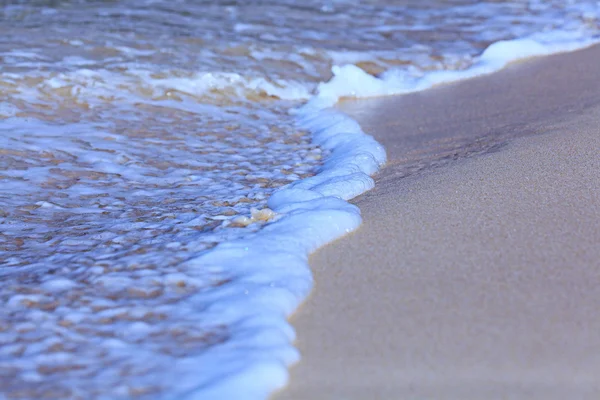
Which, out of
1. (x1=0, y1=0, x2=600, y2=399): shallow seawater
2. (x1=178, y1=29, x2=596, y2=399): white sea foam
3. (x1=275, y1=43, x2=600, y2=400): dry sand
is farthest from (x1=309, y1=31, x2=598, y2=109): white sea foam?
(x1=275, y1=43, x2=600, y2=400): dry sand

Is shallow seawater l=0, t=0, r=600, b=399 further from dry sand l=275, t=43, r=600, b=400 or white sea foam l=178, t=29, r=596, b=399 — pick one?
dry sand l=275, t=43, r=600, b=400

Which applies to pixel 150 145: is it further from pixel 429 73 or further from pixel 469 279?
pixel 429 73

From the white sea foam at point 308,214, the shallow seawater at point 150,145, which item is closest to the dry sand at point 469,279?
the white sea foam at point 308,214

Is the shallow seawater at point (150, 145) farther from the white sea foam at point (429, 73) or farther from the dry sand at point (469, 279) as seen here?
the dry sand at point (469, 279)

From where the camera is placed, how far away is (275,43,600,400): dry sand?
1.57m

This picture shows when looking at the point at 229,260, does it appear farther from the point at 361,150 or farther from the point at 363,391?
the point at 361,150

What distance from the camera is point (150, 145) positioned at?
11.2 feet

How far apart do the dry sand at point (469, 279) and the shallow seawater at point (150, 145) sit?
30 cm

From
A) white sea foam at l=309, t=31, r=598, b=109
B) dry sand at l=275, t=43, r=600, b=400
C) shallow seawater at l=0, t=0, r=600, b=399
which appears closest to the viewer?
dry sand at l=275, t=43, r=600, b=400

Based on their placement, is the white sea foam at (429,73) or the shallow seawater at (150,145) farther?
the white sea foam at (429,73)

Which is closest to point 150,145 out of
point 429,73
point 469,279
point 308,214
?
point 308,214

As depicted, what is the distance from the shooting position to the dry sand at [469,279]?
157 cm

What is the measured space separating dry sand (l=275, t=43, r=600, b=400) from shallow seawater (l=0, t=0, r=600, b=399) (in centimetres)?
30

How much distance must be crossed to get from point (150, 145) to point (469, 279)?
6.28ft
